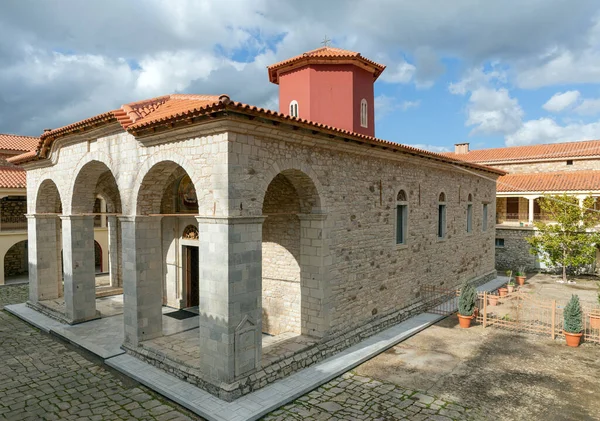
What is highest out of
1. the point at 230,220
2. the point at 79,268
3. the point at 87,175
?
the point at 87,175

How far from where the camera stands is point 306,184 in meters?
9.01

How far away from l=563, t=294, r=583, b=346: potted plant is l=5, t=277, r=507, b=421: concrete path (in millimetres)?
3963

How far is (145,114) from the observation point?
9.02m

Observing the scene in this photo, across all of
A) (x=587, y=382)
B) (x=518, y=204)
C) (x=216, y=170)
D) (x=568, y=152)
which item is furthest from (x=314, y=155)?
(x=568, y=152)

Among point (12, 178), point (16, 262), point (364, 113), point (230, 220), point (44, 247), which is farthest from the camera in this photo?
point (16, 262)

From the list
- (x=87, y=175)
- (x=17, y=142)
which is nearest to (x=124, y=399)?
(x=87, y=175)

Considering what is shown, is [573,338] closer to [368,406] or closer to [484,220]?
[368,406]

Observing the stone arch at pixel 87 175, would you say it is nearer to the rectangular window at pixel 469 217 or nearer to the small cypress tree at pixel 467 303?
the small cypress tree at pixel 467 303

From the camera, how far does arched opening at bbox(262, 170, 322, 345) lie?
930cm

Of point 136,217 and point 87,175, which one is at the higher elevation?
point 87,175

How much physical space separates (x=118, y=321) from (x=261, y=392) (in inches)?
261

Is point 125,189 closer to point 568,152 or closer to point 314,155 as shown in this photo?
point 314,155

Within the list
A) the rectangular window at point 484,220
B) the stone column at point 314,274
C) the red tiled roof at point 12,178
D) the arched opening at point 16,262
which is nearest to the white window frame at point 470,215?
the rectangular window at point 484,220

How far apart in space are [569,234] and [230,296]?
2044cm
